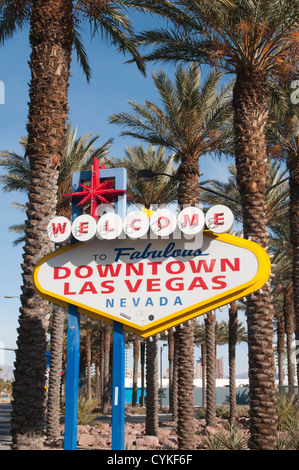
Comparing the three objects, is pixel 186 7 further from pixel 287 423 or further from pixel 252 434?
pixel 287 423

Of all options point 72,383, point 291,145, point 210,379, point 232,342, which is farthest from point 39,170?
point 232,342

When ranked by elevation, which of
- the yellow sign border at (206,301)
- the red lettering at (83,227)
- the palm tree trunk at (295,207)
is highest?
the palm tree trunk at (295,207)

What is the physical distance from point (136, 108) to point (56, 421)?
13.9 metres

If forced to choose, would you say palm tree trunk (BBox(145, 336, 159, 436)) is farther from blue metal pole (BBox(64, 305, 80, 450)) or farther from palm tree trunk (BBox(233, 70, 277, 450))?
blue metal pole (BBox(64, 305, 80, 450))

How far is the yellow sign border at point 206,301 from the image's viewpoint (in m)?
9.69

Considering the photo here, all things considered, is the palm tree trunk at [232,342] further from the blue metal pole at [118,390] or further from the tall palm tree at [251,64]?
the blue metal pole at [118,390]

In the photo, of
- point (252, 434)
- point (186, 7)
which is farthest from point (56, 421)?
point (186, 7)

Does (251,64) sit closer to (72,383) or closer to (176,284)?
(176,284)

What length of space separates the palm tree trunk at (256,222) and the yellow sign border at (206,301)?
221 centimetres

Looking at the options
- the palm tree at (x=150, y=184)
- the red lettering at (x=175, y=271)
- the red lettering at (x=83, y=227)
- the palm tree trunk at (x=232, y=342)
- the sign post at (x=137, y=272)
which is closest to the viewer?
the sign post at (x=137, y=272)

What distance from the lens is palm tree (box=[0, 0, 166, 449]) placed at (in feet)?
34.0

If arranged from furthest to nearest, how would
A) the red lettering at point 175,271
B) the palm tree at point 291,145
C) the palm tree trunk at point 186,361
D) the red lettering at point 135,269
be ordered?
the palm tree at point 291,145
the palm tree trunk at point 186,361
the red lettering at point 135,269
the red lettering at point 175,271

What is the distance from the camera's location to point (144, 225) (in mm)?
10102

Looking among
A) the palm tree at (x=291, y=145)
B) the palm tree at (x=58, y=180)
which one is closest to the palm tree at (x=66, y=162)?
the palm tree at (x=58, y=180)
